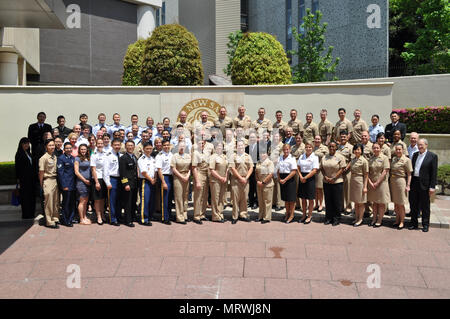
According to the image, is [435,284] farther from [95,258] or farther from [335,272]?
[95,258]

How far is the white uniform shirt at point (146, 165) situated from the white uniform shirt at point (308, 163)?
119 inches

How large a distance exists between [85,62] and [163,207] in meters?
16.1

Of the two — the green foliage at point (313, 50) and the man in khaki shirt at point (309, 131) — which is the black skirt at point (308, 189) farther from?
the green foliage at point (313, 50)

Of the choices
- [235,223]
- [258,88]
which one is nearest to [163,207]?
[235,223]

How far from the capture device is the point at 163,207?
846cm

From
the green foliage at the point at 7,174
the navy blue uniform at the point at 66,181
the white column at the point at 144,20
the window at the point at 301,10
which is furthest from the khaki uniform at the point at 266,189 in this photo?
the window at the point at 301,10

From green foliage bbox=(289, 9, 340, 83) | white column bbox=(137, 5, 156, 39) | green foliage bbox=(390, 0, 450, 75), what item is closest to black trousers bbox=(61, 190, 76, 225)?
green foliage bbox=(289, 9, 340, 83)

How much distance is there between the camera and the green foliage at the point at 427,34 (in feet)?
62.7

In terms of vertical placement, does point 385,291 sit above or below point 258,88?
below

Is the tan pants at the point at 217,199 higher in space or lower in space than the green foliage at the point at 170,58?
lower

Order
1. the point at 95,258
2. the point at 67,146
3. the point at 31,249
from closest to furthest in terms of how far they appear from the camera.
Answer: the point at 95,258, the point at 31,249, the point at 67,146

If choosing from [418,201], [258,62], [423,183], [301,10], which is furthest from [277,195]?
[301,10]

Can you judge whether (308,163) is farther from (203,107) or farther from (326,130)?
(203,107)

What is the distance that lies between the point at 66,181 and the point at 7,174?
3.25 meters
